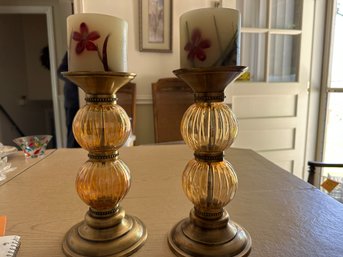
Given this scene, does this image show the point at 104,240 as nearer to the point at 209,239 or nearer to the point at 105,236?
the point at 105,236

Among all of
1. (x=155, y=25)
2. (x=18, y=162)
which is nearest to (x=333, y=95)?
(x=155, y=25)

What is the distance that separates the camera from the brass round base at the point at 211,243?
0.41 m

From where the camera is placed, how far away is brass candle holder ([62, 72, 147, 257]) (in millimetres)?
418

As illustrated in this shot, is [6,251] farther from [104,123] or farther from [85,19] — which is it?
[85,19]

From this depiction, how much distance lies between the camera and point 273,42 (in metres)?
2.05

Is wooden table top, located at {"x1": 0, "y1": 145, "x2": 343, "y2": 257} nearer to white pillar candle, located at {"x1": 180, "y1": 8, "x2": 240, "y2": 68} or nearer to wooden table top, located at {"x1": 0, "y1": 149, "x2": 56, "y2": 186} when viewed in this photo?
wooden table top, located at {"x1": 0, "y1": 149, "x2": 56, "y2": 186}

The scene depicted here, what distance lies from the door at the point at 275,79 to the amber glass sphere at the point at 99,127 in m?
1.67

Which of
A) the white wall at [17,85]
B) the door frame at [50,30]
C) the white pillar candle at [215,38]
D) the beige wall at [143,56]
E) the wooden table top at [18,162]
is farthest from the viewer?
the white wall at [17,85]

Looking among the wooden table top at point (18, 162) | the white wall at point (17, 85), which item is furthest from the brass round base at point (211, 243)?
the white wall at point (17, 85)

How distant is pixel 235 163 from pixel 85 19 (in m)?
0.66

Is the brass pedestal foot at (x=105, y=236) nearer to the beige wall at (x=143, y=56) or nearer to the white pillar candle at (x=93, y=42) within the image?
the white pillar candle at (x=93, y=42)

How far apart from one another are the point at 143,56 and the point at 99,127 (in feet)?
5.21

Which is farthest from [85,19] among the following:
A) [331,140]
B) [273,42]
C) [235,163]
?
[331,140]

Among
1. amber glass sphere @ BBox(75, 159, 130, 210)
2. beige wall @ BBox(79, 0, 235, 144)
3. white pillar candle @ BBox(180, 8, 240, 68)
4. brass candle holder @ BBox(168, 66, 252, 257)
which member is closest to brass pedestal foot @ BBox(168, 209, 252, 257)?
brass candle holder @ BBox(168, 66, 252, 257)
